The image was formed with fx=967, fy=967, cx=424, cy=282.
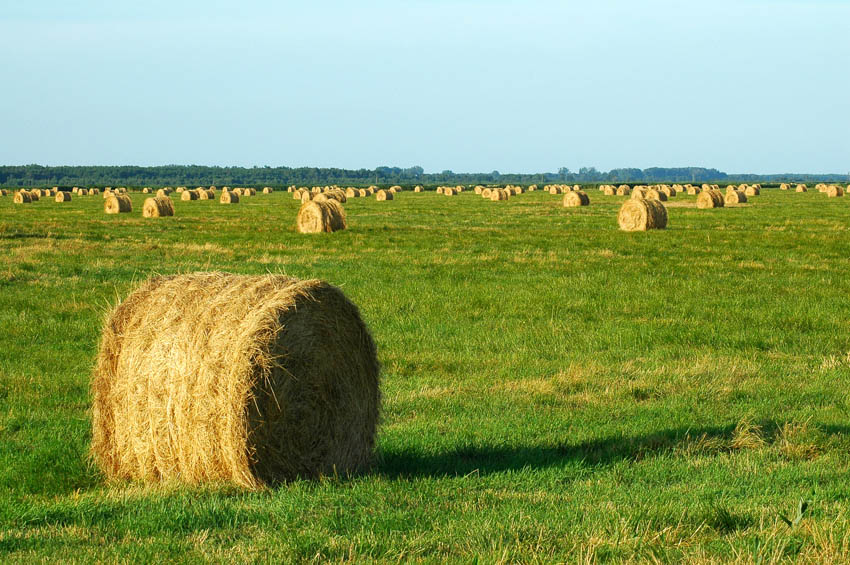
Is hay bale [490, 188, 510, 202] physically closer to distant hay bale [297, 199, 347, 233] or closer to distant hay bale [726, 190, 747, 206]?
distant hay bale [726, 190, 747, 206]

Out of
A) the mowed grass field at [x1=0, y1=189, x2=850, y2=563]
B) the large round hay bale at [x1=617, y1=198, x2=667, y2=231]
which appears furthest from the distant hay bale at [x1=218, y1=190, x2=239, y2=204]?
the mowed grass field at [x1=0, y1=189, x2=850, y2=563]

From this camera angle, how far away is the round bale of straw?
7.73 m

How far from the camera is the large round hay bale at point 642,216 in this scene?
3538 centimetres

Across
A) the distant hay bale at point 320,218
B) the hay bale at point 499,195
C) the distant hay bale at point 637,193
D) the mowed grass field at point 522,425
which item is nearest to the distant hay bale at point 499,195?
the hay bale at point 499,195

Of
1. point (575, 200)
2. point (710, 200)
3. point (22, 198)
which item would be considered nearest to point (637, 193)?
point (575, 200)

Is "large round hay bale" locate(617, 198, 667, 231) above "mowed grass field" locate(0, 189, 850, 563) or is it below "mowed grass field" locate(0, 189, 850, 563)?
above

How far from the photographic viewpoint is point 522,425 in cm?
959

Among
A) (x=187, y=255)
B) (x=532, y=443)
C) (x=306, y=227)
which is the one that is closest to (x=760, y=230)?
(x=306, y=227)

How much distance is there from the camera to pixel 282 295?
8.12 m

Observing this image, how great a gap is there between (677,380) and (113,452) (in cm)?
666

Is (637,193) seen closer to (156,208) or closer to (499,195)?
(499,195)

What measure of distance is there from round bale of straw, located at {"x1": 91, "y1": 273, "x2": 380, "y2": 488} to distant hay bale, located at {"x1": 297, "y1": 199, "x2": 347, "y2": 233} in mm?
25698

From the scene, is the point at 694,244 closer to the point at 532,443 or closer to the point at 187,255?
the point at 187,255

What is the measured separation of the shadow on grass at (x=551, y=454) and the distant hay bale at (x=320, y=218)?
26.0 metres
